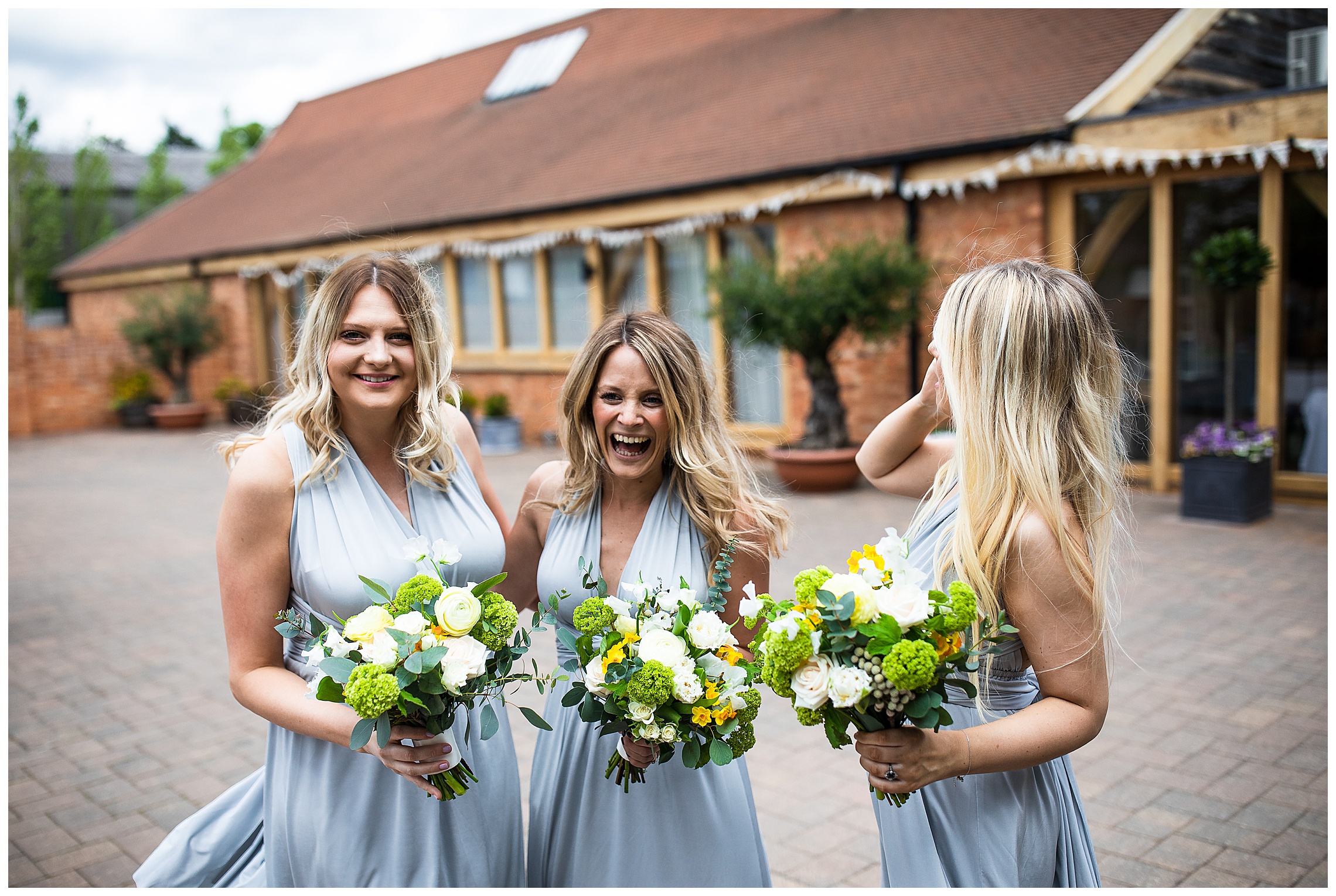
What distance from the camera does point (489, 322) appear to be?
643 inches

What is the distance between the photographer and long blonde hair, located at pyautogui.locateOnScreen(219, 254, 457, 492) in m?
2.46

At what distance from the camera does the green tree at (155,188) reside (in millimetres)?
39844

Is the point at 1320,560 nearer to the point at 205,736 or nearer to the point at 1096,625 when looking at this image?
the point at 1096,625

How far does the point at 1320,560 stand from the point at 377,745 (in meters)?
7.29

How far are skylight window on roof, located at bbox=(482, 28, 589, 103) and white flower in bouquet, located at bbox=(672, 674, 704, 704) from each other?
58.7 feet

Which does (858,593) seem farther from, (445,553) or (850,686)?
(445,553)

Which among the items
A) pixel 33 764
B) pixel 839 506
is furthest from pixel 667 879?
pixel 839 506

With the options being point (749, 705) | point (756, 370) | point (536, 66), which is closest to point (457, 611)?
point (749, 705)

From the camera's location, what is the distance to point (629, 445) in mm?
2473

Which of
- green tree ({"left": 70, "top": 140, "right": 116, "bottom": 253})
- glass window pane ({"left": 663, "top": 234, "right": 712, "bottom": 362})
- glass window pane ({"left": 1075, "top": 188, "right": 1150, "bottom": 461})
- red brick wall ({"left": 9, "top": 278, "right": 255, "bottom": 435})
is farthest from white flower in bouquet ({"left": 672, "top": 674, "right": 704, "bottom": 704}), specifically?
green tree ({"left": 70, "top": 140, "right": 116, "bottom": 253})

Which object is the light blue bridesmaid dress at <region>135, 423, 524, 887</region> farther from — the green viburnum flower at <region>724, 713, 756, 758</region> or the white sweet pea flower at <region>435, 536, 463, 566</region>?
the green viburnum flower at <region>724, 713, 756, 758</region>

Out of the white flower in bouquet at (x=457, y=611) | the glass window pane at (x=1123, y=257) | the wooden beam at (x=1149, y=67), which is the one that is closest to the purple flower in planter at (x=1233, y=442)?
the glass window pane at (x=1123, y=257)

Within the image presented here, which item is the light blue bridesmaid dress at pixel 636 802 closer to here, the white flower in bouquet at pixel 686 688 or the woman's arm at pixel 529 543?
the woman's arm at pixel 529 543

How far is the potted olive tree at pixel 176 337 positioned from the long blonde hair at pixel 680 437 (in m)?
19.0
